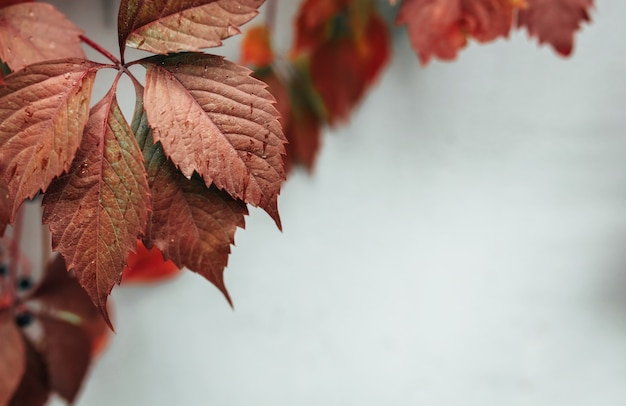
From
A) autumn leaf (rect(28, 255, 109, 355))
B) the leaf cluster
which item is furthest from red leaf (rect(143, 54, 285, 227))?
autumn leaf (rect(28, 255, 109, 355))

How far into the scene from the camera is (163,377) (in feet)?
1.99

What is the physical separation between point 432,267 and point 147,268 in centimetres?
27

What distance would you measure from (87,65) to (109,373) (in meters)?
0.46

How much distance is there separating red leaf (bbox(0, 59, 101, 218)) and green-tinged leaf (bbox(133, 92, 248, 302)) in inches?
1.0

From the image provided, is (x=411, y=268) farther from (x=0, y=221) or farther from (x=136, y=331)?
(x=0, y=221)

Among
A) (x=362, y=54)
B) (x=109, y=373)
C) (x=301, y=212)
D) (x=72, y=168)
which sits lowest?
(x=109, y=373)

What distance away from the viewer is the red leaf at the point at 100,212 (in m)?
0.21

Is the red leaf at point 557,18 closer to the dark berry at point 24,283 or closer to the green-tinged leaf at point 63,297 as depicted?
the green-tinged leaf at point 63,297

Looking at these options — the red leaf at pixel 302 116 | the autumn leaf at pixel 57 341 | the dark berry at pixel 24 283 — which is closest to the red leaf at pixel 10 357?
the autumn leaf at pixel 57 341

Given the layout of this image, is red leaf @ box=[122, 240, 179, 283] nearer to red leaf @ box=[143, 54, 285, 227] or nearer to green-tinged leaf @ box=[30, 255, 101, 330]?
green-tinged leaf @ box=[30, 255, 101, 330]

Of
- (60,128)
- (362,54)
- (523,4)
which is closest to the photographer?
(60,128)

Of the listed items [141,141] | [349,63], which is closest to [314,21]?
[349,63]

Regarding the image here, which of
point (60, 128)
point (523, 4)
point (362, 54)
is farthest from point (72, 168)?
point (362, 54)

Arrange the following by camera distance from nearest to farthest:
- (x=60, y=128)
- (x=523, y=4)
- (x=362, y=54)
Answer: (x=60, y=128) < (x=523, y=4) < (x=362, y=54)
